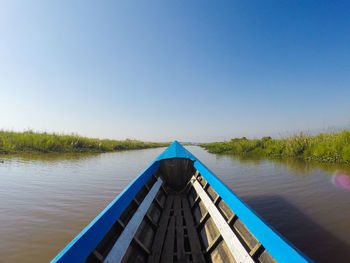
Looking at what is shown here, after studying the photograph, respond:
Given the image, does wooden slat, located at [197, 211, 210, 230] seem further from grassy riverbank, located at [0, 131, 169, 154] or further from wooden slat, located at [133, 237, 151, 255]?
grassy riverbank, located at [0, 131, 169, 154]

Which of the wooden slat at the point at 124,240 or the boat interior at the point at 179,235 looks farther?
the boat interior at the point at 179,235

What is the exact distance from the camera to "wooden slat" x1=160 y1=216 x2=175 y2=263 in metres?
1.81

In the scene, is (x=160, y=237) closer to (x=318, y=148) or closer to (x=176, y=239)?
(x=176, y=239)

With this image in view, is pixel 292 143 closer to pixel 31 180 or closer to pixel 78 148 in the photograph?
pixel 31 180

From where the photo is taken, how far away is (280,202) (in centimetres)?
375

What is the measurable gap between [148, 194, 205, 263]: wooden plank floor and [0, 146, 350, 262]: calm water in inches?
49.6

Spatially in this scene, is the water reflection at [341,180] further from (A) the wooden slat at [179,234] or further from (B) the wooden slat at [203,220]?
(A) the wooden slat at [179,234]

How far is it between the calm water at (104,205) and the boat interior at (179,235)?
41.7 inches

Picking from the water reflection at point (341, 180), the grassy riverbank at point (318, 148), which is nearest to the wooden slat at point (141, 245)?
the water reflection at point (341, 180)

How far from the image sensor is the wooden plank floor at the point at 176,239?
6.07 ft

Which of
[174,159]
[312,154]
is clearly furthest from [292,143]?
[174,159]

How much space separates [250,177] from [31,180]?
6.92 meters

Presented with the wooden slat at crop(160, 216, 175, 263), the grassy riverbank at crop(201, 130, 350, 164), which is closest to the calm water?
the wooden slat at crop(160, 216, 175, 263)

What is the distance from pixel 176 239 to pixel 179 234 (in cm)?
10
